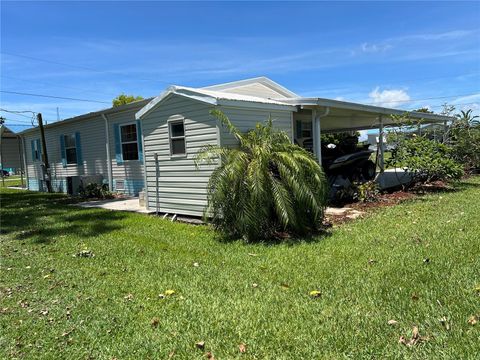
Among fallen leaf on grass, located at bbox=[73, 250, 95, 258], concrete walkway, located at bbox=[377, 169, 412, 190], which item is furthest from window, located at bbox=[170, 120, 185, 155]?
concrete walkway, located at bbox=[377, 169, 412, 190]

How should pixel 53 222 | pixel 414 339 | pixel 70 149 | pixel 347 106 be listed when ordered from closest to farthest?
pixel 414 339 < pixel 53 222 < pixel 347 106 < pixel 70 149

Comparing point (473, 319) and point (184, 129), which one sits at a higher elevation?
point (184, 129)

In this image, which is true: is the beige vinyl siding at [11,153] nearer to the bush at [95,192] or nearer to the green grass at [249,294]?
the bush at [95,192]

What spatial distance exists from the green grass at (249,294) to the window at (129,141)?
6.92 meters

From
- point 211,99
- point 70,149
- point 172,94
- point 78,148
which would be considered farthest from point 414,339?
point 70,149

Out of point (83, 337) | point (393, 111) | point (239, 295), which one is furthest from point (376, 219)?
point (393, 111)

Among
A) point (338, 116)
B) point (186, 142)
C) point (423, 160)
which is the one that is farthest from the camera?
point (338, 116)

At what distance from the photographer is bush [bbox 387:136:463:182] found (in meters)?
10.4

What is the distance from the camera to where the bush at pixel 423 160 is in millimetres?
10430

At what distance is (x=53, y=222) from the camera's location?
29.3 feet

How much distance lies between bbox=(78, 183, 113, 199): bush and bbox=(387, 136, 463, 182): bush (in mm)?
9379

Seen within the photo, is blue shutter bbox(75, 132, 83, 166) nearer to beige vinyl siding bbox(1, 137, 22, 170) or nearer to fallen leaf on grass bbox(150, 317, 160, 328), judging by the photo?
beige vinyl siding bbox(1, 137, 22, 170)

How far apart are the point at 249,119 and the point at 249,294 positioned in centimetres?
461

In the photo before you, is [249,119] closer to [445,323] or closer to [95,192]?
[445,323]
